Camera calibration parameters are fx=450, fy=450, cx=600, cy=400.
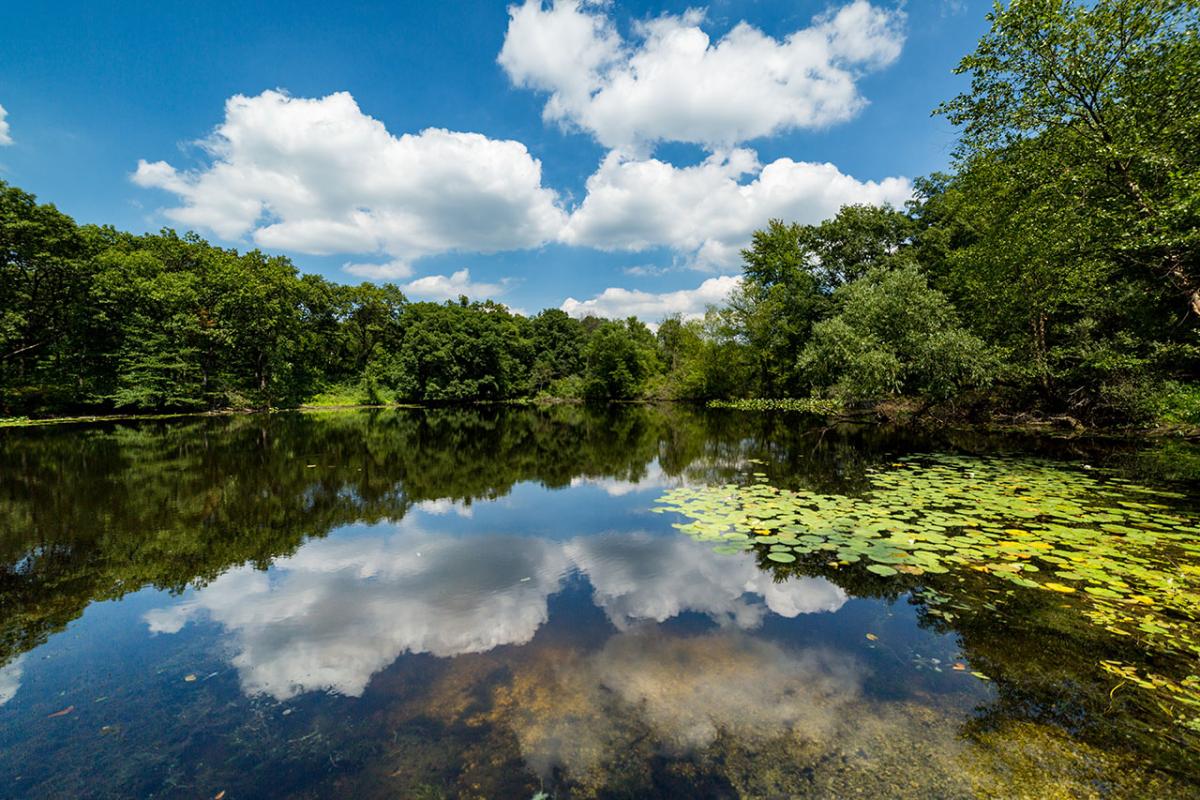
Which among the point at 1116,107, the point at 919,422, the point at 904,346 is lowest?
the point at 919,422

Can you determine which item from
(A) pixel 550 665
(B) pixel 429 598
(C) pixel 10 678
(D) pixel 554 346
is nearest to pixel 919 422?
(A) pixel 550 665

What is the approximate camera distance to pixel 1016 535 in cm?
600

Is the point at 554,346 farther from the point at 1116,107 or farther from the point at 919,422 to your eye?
the point at 1116,107

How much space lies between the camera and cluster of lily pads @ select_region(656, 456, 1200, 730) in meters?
4.13

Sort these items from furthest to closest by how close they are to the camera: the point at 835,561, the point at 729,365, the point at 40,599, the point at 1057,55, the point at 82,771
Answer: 1. the point at 729,365
2. the point at 1057,55
3. the point at 835,561
4. the point at 40,599
5. the point at 82,771

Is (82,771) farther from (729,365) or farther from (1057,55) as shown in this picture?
(729,365)

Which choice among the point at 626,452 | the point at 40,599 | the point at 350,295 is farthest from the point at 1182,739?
the point at 350,295

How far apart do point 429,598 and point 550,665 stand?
1907mm

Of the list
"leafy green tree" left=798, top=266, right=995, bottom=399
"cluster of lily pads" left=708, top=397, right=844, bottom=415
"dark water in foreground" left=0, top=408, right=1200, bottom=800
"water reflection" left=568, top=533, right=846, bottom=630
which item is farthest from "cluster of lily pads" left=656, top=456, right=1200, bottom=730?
"cluster of lily pads" left=708, top=397, right=844, bottom=415

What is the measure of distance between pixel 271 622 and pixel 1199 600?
8885 millimetres

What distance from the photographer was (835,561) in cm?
553

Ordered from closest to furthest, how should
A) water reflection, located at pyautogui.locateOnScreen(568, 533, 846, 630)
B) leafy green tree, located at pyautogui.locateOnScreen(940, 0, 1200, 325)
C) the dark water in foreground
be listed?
1. the dark water in foreground
2. water reflection, located at pyautogui.locateOnScreen(568, 533, 846, 630)
3. leafy green tree, located at pyautogui.locateOnScreen(940, 0, 1200, 325)

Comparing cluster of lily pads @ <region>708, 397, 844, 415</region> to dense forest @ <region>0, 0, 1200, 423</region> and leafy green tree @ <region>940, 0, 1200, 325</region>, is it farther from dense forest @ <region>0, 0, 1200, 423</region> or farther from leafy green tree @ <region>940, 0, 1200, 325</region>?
leafy green tree @ <region>940, 0, 1200, 325</region>

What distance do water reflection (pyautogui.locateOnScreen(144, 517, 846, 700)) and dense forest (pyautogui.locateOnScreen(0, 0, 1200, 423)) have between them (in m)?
10.3
